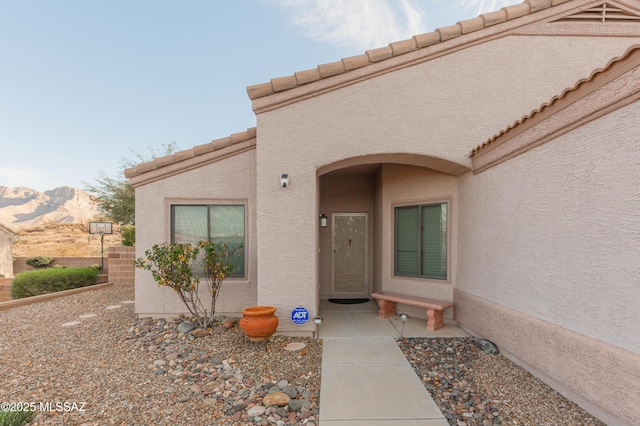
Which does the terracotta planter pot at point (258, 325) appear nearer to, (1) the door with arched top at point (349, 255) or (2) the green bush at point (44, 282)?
(1) the door with arched top at point (349, 255)

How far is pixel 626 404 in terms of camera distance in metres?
2.97

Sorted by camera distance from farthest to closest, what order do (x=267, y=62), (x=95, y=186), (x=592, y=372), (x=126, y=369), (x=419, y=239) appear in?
(x=95, y=186), (x=267, y=62), (x=419, y=239), (x=126, y=369), (x=592, y=372)

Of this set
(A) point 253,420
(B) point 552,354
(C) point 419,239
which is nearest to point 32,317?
(A) point 253,420

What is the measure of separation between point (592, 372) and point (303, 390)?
12.3ft

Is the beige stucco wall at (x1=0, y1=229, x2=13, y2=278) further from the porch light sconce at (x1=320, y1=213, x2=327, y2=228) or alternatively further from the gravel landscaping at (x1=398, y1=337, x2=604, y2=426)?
the gravel landscaping at (x1=398, y1=337, x2=604, y2=426)

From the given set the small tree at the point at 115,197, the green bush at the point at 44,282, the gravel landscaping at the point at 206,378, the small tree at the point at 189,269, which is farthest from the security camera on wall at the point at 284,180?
the small tree at the point at 115,197

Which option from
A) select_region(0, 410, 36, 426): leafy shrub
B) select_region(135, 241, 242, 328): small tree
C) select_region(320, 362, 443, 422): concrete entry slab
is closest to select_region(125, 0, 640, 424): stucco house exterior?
select_region(135, 241, 242, 328): small tree

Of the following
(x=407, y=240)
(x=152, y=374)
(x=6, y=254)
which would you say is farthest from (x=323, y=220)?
(x=6, y=254)

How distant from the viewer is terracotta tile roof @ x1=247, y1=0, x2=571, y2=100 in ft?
19.5

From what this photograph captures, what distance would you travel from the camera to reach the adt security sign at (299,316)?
19.3 feet

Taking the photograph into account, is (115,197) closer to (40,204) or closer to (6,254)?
(6,254)

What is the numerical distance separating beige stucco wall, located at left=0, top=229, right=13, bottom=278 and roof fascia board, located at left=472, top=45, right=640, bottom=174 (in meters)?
25.3

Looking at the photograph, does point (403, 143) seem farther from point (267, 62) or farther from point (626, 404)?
point (267, 62)

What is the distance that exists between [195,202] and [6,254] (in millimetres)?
18780
